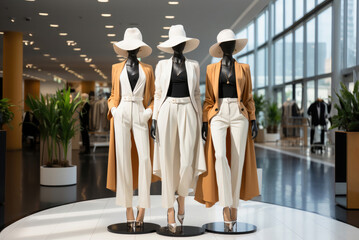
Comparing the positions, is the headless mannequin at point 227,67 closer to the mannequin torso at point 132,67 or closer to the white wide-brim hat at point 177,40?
the white wide-brim hat at point 177,40

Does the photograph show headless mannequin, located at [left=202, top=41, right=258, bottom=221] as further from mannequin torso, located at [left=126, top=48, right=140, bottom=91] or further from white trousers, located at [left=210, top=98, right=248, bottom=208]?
mannequin torso, located at [left=126, top=48, right=140, bottom=91]

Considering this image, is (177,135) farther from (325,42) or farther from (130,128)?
(325,42)

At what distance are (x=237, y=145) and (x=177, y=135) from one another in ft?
1.66

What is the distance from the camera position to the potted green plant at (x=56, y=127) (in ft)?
20.9

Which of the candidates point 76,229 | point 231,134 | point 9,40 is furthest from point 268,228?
point 9,40

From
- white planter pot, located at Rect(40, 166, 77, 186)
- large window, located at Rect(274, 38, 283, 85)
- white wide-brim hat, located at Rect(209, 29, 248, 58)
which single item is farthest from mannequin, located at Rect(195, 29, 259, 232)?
large window, located at Rect(274, 38, 283, 85)

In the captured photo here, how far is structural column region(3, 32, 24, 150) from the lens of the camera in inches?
486

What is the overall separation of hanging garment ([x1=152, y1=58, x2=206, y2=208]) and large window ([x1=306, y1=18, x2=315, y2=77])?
1259 cm

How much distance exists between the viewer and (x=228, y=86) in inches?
149

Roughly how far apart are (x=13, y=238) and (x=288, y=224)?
7.60 ft

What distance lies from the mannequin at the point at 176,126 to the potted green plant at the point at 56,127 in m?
2.87

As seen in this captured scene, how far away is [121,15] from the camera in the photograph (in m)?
9.93

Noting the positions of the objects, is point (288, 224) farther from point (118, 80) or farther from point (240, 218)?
point (118, 80)

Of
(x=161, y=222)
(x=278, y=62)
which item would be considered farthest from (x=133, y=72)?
(x=278, y=62)
